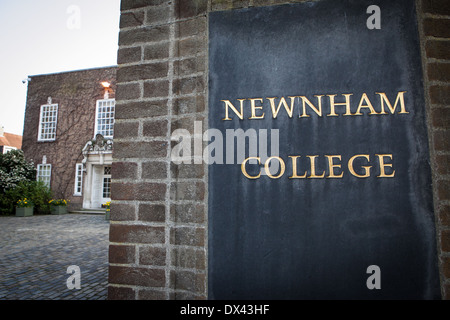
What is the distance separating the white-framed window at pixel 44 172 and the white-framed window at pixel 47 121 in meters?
1.88

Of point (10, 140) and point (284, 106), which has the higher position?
point (10, 140)

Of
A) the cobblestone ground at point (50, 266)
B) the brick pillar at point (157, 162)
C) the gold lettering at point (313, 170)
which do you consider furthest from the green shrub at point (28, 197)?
the gold lettering at point (313, 170)

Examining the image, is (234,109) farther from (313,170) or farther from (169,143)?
(313,170)

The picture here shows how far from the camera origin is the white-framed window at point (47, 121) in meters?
17.3

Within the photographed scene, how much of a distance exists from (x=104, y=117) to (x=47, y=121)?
14.5 feet

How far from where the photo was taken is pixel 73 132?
54.7 feet

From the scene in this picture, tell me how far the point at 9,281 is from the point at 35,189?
1302 cm

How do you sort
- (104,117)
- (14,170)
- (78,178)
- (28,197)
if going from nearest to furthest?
(28,197) → (14,170) → (78,178) → (104,117)

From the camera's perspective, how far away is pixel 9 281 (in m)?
3.32

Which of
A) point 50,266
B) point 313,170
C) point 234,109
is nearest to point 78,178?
point 50,266

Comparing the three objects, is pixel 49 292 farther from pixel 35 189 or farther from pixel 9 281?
pixel 35 189

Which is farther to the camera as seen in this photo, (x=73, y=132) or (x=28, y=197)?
(x=73, y=132)

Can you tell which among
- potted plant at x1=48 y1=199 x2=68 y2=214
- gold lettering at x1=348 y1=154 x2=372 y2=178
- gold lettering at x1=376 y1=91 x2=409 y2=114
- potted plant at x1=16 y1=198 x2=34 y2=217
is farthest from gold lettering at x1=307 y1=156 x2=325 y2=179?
potted plant at x1=48 y1=199 x2=68 y2=214

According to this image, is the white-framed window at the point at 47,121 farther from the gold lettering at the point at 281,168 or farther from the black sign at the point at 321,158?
the gold lettering at the point at 281,168
